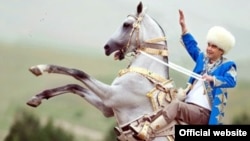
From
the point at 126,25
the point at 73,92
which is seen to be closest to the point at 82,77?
the point at 73,92

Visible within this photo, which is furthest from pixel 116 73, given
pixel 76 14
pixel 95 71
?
pixel 76 14

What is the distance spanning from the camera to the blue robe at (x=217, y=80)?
316 centimetres

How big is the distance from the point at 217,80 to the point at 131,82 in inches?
15.1

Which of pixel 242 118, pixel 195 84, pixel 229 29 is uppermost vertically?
pixel 229 29

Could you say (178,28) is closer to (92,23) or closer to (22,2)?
(92,23)

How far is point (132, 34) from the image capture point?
10.6 feet

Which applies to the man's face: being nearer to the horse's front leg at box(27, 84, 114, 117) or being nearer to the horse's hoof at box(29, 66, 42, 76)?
the horse's front leg at box(27, 84, 114, 117)

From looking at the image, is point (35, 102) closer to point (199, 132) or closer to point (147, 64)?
point (147, 64)

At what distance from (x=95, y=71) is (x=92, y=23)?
0.73 feet

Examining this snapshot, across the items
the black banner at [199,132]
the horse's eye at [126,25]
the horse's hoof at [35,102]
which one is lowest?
the black banner at [199,132]

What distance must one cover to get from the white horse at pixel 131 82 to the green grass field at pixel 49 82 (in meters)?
0.03

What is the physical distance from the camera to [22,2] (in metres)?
3.29

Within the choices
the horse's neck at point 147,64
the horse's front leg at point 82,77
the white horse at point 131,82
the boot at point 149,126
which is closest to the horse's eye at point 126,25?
→ the white horse at point 131,82

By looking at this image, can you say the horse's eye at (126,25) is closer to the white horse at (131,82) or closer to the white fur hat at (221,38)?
the white horse at (131,82)
